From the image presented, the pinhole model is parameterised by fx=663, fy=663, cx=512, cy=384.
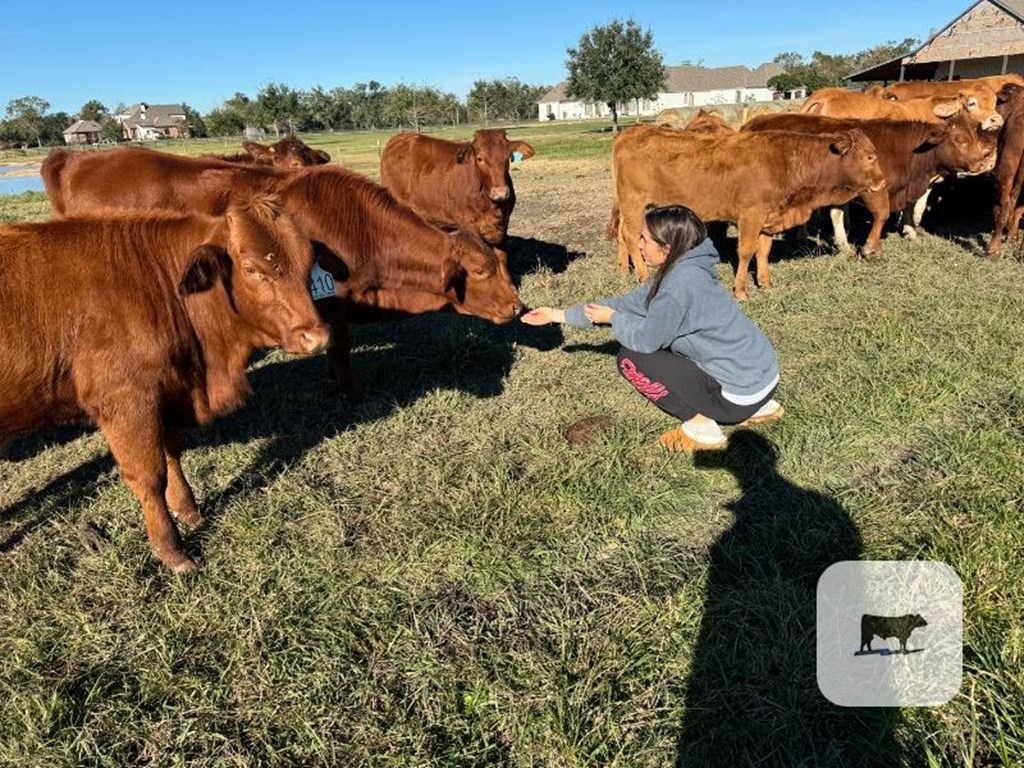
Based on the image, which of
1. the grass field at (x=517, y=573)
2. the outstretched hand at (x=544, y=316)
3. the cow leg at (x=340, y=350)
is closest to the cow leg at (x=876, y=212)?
the grass field at (x=517, y=573)

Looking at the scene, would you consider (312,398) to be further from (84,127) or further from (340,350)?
(84,127)

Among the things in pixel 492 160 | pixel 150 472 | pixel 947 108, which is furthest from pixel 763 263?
pixel 150 472

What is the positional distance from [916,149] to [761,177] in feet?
11.0

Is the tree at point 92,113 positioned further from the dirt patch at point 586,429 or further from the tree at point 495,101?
the dirt patch at point 586,429

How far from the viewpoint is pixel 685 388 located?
161 inches

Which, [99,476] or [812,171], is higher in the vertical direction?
Answer: [812,171]

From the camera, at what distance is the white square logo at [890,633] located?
2471 millimetres

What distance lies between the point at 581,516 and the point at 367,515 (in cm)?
125

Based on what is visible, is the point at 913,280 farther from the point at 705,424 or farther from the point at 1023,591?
the point at 1023,591

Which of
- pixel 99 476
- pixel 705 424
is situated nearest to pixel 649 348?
pixel 705 424

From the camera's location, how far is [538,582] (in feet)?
10.6

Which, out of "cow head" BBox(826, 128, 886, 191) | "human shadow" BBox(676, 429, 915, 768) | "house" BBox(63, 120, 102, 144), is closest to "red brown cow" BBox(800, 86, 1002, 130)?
"cow head" BBox(826, 128, 886, 191)

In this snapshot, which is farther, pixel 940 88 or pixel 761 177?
pixel 940 88

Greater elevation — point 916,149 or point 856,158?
point 916,149
